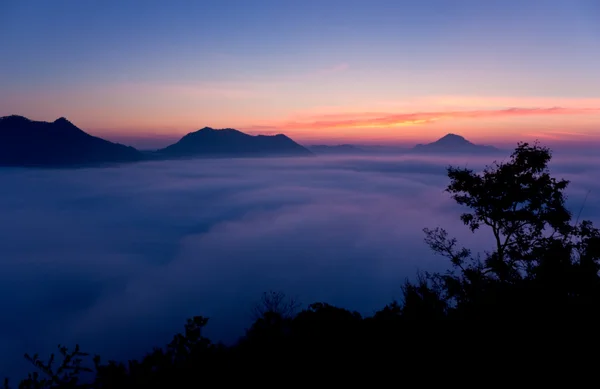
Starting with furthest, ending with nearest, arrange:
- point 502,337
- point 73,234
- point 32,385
Answer: 1. point 73,234
2. point 502,337
3. point 32,385

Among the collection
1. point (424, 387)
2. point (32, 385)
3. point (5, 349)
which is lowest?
point (5, 349)

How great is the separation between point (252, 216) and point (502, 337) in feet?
466

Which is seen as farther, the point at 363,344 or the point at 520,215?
the point at 520,215

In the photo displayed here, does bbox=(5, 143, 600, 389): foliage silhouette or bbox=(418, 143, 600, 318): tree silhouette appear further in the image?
bbox=(418, 143, 600, 318): tree silhouette

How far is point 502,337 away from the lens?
5344 mm

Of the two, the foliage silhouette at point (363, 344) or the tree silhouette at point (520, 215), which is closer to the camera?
the foliage silhouette at point (363, 344)

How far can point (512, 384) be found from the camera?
14.9ft

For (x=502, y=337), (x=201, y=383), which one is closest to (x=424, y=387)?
(x=502, y=337)

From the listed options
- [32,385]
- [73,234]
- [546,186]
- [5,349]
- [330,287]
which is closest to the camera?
[32,385]

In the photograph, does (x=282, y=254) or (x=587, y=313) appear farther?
(x=282, y=254)

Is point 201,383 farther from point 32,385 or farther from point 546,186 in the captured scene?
point 546,186

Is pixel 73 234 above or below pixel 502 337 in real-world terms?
below

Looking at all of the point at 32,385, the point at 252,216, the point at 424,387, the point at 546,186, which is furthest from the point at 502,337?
the point at 252,216

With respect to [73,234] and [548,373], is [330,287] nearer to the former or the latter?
[548,373]
